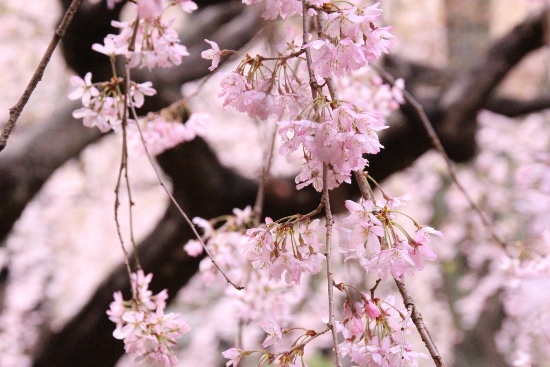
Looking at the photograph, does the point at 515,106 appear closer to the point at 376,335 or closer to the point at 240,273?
the point at 240,273

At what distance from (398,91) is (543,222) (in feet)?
3.54

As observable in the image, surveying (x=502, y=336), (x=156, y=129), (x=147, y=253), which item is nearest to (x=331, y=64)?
(x=156, y=129)

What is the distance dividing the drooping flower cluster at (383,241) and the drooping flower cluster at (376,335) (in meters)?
0.05

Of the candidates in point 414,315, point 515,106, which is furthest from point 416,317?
point 515,106

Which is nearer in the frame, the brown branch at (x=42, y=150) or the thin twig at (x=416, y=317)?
the thin twig at (x=416, y=317)

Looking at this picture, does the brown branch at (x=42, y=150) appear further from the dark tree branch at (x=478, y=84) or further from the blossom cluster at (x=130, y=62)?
the dark tree branch at (x=478, y=84)

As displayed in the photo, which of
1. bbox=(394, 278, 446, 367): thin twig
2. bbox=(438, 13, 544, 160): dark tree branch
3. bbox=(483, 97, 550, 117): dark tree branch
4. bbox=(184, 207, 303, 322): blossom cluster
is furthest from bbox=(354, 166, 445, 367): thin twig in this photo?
bbox=(483, 97, 550, 117): dark tree branch

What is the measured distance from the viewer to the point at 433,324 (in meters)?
5.60

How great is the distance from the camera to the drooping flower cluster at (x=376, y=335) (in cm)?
66

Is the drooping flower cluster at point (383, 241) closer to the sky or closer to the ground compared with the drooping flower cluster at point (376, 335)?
closer to the sky

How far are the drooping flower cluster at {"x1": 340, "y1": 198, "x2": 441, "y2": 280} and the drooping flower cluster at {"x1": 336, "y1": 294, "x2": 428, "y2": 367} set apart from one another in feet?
0.18

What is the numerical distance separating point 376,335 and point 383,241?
0.39 ft

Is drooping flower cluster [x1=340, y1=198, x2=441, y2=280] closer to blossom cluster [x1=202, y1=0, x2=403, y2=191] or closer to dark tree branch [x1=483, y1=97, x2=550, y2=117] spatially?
blossom cluster [x1=202, y1=0, x2=403, y2=191]

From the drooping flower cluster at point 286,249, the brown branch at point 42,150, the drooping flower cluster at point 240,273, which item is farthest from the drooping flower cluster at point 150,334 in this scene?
the brown branch at point 42,150
